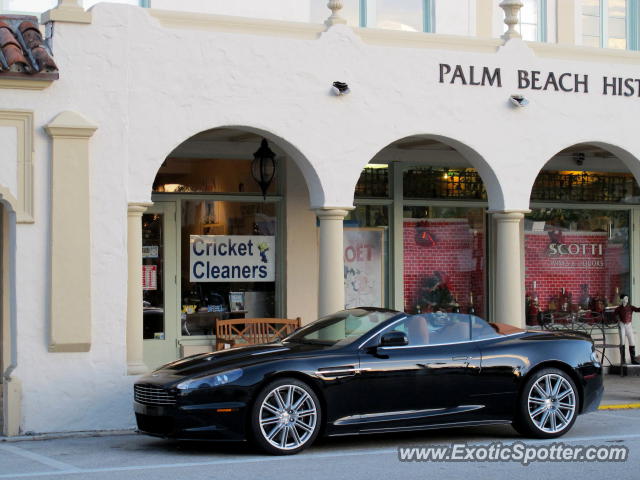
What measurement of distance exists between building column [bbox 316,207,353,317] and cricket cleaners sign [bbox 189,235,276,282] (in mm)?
2749

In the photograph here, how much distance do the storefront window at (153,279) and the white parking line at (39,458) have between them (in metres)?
4.63

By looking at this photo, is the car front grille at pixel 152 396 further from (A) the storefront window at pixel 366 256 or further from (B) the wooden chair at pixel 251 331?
(A) the storefront window at pixel 366 256

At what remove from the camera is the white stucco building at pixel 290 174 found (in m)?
12.0

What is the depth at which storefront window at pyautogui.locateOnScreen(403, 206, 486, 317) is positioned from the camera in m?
17.3

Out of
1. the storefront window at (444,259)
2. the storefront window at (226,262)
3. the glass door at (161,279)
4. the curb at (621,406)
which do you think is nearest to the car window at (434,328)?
the curb at (621,406)

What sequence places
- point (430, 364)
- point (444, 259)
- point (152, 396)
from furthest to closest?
1. point (444, 259)
2. point (430, 364)
3. point (152, 396)

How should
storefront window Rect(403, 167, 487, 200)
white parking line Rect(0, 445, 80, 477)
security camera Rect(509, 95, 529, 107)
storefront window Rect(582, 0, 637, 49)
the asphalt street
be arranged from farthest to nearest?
1. storefront window Rect(582, 0, 637, 49)
2. storefront window Rect(403, 167, 487, 200)
3. security camera Rect(509, 95, 529, 107)
4. white parking line Rect(0, 445, 80, 477)
5. the asphalt street

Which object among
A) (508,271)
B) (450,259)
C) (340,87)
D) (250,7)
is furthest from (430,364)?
(450,259)

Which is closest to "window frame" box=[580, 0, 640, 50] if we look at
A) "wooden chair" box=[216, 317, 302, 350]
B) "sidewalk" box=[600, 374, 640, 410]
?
"sidewalk" box=[600, 374, 640, 410]

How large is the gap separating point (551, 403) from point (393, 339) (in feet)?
6.08

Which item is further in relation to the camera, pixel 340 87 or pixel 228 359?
pixel 340 87

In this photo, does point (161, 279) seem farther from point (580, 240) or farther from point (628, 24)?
point (628, 24)

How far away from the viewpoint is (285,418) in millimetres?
10078

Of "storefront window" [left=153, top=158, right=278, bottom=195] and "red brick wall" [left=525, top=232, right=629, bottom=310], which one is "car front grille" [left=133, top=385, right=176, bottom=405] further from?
"red brick wall" [left=525, top=232, right=629, bottom=310]
